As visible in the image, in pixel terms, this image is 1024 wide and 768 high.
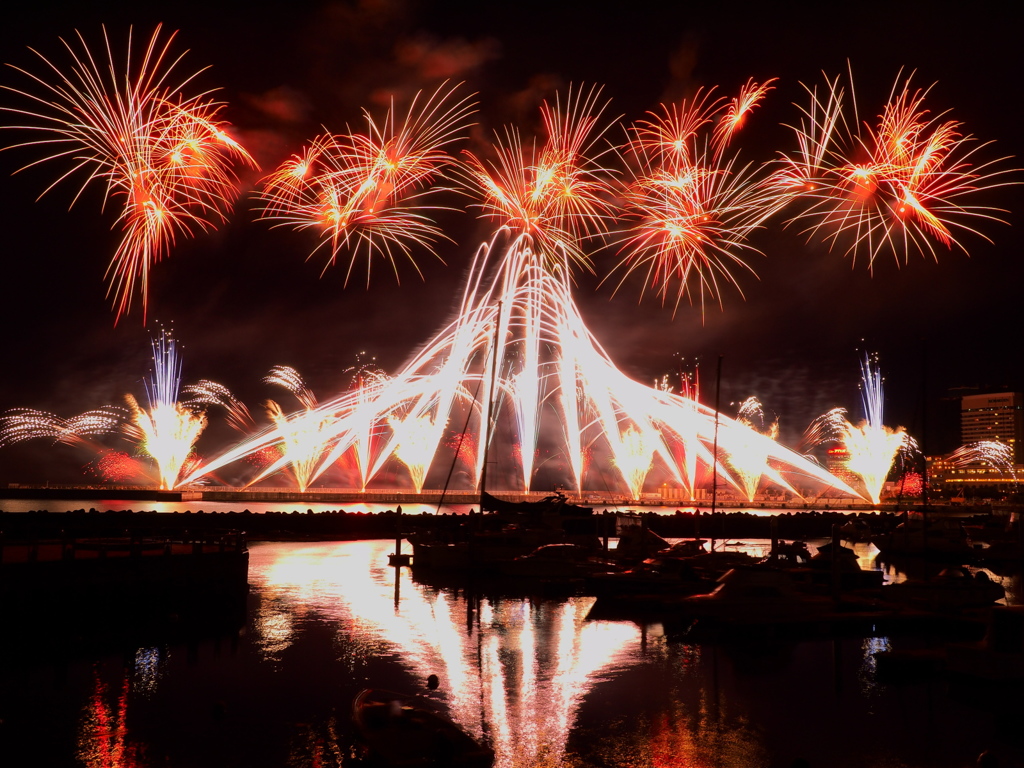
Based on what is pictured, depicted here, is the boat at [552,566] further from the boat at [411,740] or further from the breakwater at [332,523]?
the boat at [411,740]

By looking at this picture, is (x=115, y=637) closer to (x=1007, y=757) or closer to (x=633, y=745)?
(x=633, y=745)

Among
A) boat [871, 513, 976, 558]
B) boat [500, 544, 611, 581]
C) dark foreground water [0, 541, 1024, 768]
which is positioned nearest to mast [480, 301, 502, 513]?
boat [500, 544, 611, 581]

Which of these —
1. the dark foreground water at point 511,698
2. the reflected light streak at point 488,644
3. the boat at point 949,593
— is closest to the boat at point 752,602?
the dark foreground water at point 511,698

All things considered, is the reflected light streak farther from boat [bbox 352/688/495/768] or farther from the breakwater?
the breakwater

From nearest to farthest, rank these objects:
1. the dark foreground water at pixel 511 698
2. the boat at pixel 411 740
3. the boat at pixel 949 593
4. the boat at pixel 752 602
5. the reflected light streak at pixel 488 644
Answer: the boat at pixel 411 740
the dark foreground water at pixel 511 698
the reflected light streak at pixel 488 644
the boat at pixel 752 602
the boat at pixel 949 593

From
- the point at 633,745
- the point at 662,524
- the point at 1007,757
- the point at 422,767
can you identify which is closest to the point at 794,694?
the point at 1007,757

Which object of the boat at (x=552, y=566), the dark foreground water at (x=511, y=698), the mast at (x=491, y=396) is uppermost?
the mast at (x=491, y=396)
